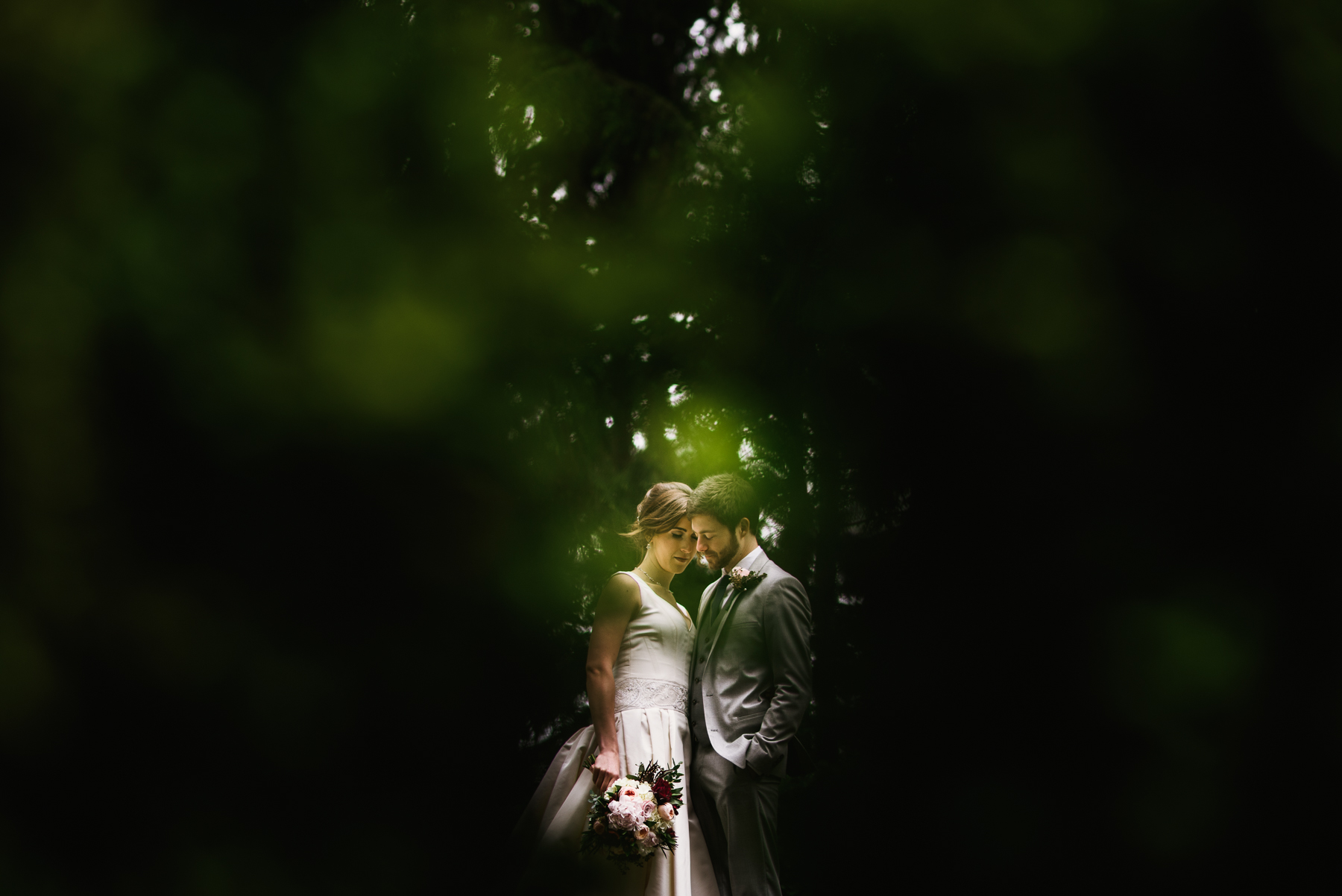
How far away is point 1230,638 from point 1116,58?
0.95m

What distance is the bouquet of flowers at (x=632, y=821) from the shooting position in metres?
1.78

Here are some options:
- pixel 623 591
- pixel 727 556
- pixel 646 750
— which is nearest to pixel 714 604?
pixel 727 556

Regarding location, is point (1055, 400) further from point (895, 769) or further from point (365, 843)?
point (365, 843)

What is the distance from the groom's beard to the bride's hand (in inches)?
21.1

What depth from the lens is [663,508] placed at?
2.13 meters

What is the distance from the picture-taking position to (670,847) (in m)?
1.82

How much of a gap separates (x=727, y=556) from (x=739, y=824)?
0.65m

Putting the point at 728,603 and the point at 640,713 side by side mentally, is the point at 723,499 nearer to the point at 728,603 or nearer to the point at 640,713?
the point at 728,603

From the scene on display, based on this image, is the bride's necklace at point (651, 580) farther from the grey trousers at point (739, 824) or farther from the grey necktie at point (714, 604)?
the grey trousers at point (739, 824)

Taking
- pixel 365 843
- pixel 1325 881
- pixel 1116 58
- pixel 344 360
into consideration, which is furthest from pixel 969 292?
pixel 365 843

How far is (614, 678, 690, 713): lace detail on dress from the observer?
2.05 m

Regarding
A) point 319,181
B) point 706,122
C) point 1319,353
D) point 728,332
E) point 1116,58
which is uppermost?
point 706,122

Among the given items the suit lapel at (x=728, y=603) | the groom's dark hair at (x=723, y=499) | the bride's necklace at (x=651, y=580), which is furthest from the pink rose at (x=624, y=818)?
the groom's dark hair at (x=723, y=499)

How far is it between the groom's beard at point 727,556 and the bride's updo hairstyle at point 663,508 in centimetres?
14
